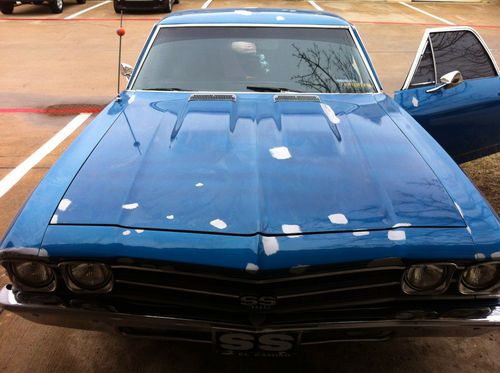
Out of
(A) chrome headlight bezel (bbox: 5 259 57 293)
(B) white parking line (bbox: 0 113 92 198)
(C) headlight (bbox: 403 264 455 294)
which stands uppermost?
(C) headlight (bbox: 403 264 455 294)

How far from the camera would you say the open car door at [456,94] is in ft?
12.3

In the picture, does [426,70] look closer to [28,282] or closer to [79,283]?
[79,283]

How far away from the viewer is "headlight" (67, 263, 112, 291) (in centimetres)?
195

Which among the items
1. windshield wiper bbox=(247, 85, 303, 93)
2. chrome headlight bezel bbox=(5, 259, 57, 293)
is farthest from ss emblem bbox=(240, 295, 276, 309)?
windshield wiper bbox=(247, 85, 303, 93)

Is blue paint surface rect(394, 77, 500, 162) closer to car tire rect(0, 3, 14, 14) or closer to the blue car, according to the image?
the blue car

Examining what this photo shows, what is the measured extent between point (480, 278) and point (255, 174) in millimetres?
1051

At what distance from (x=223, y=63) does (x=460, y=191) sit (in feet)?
6.05

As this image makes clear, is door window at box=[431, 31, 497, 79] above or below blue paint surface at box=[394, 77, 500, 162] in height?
above

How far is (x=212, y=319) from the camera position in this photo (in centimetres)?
197

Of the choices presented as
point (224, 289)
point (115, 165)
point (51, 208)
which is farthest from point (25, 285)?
point (224, 289)

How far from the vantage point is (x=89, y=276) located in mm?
1985

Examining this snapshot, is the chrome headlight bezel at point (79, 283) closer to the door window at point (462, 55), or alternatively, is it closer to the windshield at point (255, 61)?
the windshield at point (255, 61)

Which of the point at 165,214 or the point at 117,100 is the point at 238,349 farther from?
the point at 117,100

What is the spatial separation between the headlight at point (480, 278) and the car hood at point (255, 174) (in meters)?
0.21
